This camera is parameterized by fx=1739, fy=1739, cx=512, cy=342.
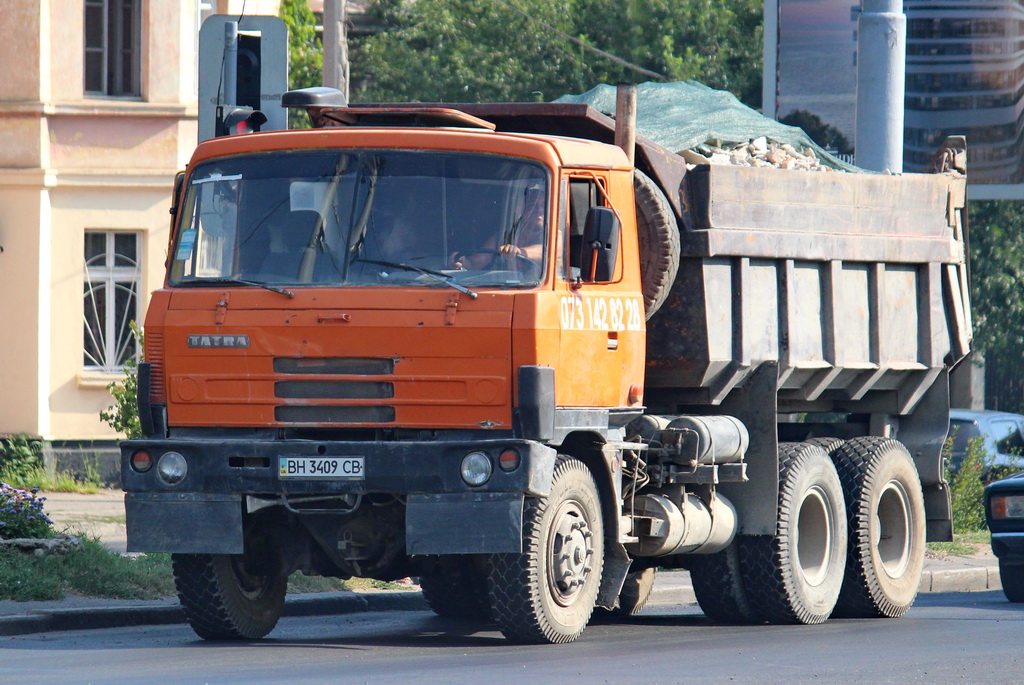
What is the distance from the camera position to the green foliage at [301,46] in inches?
1002

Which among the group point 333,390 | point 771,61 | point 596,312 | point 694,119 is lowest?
point 333,390

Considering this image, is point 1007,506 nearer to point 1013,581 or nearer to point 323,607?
point 1013,581

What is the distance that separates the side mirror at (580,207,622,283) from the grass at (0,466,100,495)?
37.5 feet

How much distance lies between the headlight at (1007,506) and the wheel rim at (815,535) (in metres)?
2.18

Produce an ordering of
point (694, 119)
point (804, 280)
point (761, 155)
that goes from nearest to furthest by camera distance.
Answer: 1. point (804, 280)
2. point (761, 155)
3. point (694, 119)

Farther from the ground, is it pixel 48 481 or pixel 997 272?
pixel 997 272

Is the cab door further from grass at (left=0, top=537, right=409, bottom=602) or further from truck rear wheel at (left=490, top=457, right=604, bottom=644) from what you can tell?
grass at (left=0, top=537, right=409, bottom=602)

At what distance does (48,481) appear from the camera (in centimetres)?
1919

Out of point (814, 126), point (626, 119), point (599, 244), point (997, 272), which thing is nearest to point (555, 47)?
point (997, 272)

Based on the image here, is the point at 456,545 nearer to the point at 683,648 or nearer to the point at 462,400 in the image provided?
the point at 462,400

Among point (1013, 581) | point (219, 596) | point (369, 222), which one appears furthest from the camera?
point (1013, 581)

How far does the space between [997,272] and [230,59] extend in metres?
17.7

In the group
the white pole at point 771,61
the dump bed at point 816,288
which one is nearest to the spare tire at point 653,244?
the dump bed at point 816,288

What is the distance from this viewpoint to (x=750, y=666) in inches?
324
